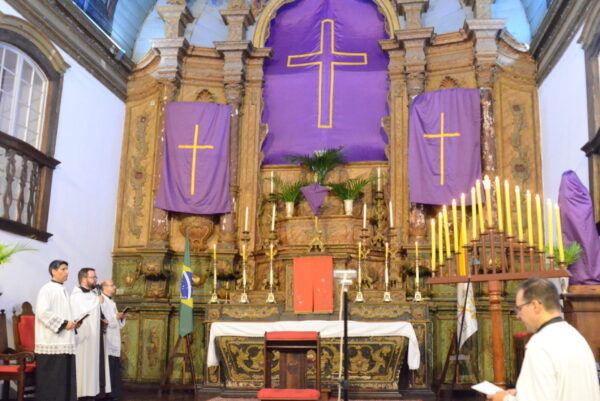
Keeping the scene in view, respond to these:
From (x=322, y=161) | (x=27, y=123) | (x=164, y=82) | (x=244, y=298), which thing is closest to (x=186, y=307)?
(x=244, y=298)

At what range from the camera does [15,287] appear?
847 centimetres

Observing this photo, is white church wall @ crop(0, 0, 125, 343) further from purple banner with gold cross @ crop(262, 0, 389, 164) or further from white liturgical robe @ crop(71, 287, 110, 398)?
purple banner with gold cross @ crop(262, 0, 389, 164)

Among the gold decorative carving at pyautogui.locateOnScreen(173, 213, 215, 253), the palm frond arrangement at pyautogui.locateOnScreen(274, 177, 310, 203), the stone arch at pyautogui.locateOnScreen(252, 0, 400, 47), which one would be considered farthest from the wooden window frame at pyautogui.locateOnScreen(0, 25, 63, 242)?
the stone arch at pyautogui.locateOnScreen(252, 0, 400, 47)

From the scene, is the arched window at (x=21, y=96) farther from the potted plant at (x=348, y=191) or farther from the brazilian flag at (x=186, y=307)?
the potted plant at (x=348, y=191)

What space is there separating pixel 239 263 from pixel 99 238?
2324 mm

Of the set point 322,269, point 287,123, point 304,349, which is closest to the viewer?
point 304,349

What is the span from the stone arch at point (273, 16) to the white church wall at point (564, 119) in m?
2.72

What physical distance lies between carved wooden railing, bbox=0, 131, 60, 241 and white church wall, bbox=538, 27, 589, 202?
286 inches

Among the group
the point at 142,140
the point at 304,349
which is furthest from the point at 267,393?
the point at 142,140

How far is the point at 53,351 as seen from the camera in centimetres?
691

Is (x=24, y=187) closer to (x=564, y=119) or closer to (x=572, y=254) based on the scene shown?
(x=572, y=254)

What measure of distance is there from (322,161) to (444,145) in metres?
1.94

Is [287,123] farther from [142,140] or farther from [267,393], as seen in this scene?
[267,393]

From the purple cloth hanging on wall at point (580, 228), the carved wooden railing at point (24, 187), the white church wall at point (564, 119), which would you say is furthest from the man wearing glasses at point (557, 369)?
the carved wooden railing at point (24, 187)
